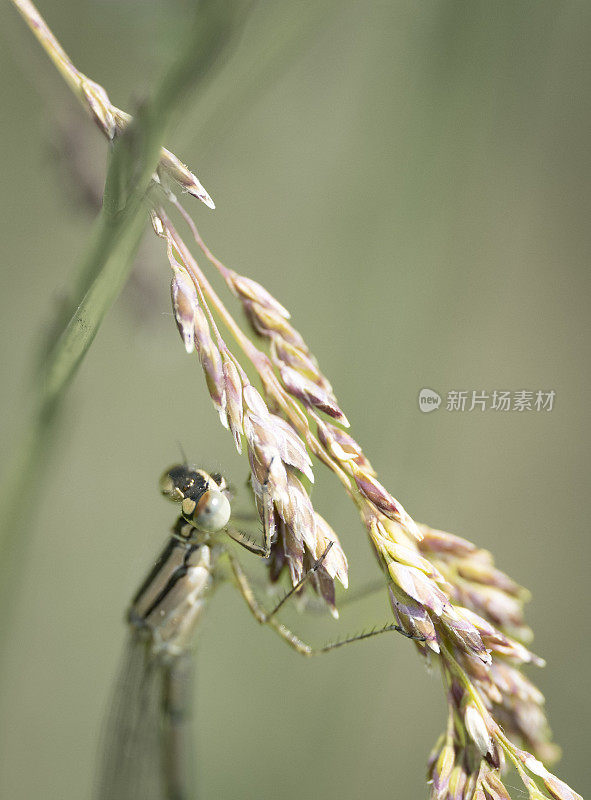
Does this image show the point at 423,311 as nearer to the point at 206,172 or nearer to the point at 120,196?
the point at 206,172

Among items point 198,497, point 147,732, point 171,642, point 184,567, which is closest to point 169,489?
point 198,497

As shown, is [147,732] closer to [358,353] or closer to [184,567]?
[184,567]

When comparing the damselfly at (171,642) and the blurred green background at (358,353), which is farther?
the blurred green background at (358,353)

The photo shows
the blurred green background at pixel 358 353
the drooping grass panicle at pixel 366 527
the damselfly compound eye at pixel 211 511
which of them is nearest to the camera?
the drooping grass panicle at pixel 366 527

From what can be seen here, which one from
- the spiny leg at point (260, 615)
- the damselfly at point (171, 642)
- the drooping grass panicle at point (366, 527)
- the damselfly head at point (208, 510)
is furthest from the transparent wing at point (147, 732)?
the drooping grass panicle at point (366, 527)

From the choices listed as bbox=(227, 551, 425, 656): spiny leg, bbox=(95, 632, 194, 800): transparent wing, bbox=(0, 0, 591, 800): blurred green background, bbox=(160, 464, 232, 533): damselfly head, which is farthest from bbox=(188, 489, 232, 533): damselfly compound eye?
bbox=(95, 632, 194, 800): transparent wing

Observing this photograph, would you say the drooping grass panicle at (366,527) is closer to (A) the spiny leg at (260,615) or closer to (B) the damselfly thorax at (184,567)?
(B) the damselfly thorax at (184,567)

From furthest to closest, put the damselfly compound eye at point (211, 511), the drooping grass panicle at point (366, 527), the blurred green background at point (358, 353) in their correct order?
the blurred green background at point (358, 353) → the damselfly compound eye at point (211, 511) → the drooping grass panicle at point (366, 527)

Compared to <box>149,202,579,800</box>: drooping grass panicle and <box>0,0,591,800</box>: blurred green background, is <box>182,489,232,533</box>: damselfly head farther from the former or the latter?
<box>0,0,591,800</box>: blurred green background
